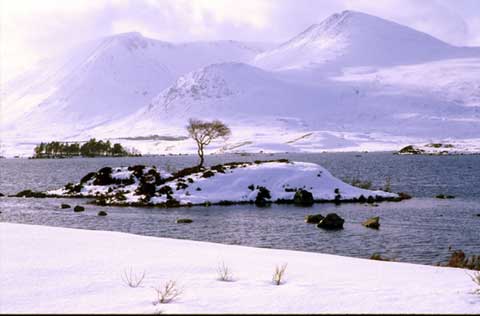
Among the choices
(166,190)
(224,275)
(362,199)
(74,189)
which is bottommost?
(362,199)

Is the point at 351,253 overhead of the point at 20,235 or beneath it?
beneath

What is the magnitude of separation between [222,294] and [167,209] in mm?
40918

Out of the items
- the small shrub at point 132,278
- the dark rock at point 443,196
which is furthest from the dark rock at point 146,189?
the small shrub at point 132,278

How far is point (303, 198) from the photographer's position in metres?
53.7

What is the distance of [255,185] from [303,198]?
20.0 ft

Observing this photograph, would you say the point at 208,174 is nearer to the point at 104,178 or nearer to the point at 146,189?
the point at 146,189

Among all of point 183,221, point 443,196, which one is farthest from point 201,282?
point 443,196

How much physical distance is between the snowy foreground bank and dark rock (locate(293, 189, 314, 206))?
36868 millimetres

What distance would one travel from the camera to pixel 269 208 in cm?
4969

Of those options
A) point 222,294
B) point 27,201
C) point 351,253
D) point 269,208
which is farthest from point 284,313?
point 27,201

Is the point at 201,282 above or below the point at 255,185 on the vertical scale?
below

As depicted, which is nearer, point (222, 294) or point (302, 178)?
point (222, 294)

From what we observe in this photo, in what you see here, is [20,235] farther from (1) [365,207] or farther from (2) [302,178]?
(2) [302,178]

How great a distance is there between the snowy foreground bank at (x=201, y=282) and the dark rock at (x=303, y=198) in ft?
121
